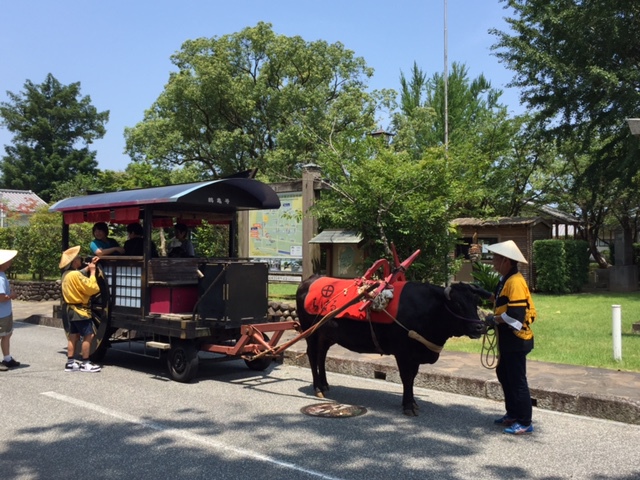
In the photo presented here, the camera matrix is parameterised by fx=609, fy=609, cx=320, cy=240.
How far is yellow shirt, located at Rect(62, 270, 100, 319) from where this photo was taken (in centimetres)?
895

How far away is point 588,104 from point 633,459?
65.0 feet

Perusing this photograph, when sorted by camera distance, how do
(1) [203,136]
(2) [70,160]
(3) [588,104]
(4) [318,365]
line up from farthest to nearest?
(2) [70,160] < (1) [203,136] < (3) [588,104] < (4) [318,365]

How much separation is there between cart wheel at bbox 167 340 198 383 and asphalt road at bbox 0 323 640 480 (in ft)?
0.47

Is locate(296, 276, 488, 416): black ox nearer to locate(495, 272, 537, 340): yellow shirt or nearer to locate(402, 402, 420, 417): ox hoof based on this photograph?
locate(402, 402, 420, 417): ox hoof

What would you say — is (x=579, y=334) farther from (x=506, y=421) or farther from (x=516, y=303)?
(x=516, y=303)

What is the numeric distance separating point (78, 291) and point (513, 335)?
20.5ft

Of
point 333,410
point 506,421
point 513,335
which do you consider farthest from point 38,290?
point 513,335

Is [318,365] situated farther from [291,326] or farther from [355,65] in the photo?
[355,65]

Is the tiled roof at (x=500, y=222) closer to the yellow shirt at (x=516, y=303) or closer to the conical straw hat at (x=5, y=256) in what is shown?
the conical straw hat at (x=5, y=256)

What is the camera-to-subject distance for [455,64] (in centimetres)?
4022

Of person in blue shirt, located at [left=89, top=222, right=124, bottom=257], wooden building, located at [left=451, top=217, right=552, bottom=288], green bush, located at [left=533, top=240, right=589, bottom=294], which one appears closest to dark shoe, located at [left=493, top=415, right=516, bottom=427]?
person in blue shirt, located at [left=89, top=222, right=124, bottom=257]

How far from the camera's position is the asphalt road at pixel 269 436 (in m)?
4.85

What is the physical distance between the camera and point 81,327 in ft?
29.7

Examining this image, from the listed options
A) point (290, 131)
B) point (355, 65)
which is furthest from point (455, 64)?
point (290, 131)
